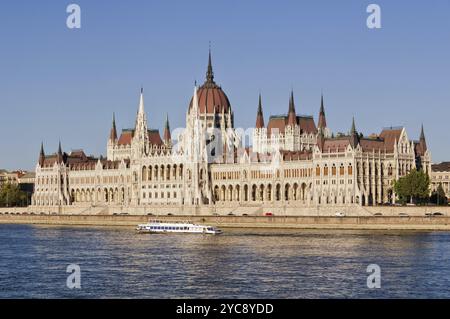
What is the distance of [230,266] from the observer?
54312mm

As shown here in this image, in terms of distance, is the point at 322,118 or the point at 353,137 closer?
the point at 353,137

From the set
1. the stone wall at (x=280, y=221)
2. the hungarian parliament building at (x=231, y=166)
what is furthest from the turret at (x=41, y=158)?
the stone wall at (x=280, y=221)

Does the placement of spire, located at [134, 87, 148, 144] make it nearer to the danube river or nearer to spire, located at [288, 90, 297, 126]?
spire, located at [288, 90, 297, 126]

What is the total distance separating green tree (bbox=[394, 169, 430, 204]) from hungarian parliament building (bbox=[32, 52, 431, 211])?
495 cm

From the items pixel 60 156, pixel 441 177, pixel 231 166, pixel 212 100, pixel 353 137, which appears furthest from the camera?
pixel 60 156

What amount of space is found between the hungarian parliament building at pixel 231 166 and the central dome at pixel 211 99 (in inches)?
5.9

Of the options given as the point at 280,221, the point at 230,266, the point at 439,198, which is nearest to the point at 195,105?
the point at 439,198

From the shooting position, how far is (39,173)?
534 ft

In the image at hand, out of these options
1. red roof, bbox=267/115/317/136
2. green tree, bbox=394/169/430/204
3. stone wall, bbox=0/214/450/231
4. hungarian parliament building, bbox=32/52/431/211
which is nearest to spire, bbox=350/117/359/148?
hungarian parliament building, bbox=32/52/431/211

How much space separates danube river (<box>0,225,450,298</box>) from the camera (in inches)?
1686

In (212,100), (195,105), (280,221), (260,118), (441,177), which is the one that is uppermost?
(212,100)

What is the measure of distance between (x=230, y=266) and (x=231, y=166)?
262 feet

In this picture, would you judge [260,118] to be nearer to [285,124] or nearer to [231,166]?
[285,124]

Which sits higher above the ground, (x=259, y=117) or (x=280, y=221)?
(x=259, y=117)
